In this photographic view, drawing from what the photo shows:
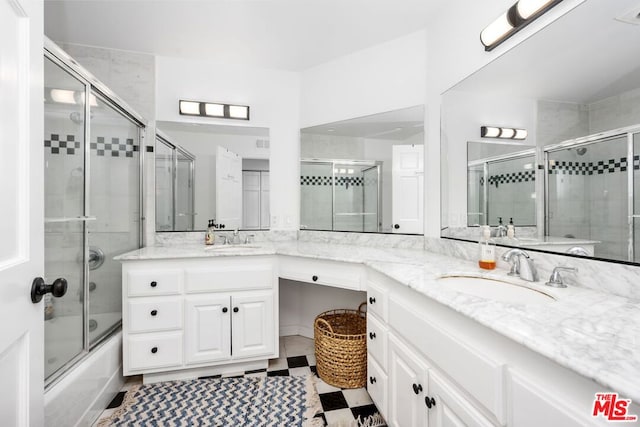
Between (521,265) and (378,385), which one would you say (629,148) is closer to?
(521,265)

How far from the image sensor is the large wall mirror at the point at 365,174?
2041 millimetres

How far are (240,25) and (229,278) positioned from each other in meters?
1.69

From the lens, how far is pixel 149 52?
2.29m

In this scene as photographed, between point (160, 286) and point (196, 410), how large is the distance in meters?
0.73

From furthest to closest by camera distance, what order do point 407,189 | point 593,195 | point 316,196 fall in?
point 316,196 → point 407,189 → point 593,195

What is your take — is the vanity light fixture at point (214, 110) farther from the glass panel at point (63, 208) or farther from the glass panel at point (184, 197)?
the glass panel at point (63, 208)

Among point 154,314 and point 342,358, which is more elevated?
point 154,314

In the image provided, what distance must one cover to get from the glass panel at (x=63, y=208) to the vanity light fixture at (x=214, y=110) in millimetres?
806

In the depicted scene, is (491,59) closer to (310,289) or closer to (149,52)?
(310,289)

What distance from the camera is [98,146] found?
Result: 1.81 meters

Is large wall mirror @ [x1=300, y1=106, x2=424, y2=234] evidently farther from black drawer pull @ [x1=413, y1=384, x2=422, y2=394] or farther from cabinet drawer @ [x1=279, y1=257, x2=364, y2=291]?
black drawer pull @ [x1=413, y1=384, x2=422, y2=394]

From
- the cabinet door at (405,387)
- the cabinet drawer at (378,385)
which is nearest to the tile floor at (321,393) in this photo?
the cabinet drawer at (378,385)

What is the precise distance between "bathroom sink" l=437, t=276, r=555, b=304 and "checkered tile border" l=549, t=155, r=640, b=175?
1.49ft

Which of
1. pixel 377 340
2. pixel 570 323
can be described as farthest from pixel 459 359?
pixel 377 340
